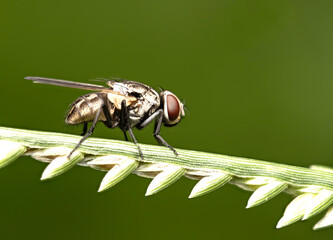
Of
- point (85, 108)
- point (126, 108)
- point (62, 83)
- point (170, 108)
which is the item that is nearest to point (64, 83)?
point (62, 83)

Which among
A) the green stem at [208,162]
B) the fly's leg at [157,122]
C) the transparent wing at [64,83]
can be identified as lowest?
the fly's leg at [157,122]

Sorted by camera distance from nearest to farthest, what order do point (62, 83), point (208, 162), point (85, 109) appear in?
point (208, 162) < point (62, 83) < point (85, 109)

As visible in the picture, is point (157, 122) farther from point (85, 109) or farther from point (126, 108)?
point (85, 109)

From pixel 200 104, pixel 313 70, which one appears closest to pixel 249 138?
pixel 200 104

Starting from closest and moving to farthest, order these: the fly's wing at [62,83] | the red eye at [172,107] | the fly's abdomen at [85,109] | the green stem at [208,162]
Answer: the green stem at [208,162]
the fly's wing at [62,83]
the fly's abdomen at [85,109]
the red eye at [172,107]

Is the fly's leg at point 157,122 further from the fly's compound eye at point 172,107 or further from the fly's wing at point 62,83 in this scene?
the fly's wing at point 62,83

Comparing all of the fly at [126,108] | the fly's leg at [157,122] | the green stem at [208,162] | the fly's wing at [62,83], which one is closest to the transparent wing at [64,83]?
the fly's wing at [62,83]

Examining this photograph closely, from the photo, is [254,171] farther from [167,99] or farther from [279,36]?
[279,36]
